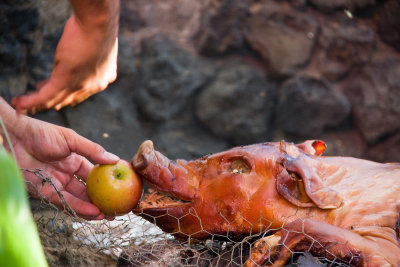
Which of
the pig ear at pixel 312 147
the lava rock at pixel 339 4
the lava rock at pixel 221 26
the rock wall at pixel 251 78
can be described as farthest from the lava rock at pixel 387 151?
the pig ear at pixel 312 147

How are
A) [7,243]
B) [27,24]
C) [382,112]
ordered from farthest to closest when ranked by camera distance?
[382,112]
[27,24]
[7,243]

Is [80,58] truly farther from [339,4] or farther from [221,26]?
[339,4]

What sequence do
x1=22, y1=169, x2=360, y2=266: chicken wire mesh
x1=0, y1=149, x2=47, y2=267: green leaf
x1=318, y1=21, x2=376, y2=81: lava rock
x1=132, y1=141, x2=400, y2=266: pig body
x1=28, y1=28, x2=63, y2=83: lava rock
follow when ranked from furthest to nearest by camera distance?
1. x1=318, y1=21, x2=376, y2=81: lava rock
2. x1=28, y1=28, x2=63, y2=83: lava rock
3. x1=132, y1=141, x2=400, y2=266: pig body
4. x1=22, y1=169, x2=360, y2=266: chicken wire mesh
5. x1=0, y1=149, x2=47, y2=267: green leaf

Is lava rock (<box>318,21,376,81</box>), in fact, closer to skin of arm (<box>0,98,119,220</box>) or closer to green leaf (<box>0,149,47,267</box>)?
skin of arm (<box>0,98,119,220</box>)

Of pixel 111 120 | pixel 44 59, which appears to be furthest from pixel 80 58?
pixel 111 120

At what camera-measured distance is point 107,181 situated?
2016 mm

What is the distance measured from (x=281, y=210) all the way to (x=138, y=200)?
0.60 metres

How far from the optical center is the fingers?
207 cm

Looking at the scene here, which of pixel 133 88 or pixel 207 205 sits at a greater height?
pixel 207 205

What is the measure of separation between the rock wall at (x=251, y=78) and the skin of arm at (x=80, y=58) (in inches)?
85.1

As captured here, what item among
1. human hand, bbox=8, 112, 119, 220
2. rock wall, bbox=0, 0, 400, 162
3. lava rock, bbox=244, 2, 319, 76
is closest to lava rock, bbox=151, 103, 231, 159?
rock wall, bbox=0, 0, 400, 162

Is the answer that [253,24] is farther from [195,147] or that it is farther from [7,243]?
[7,243]

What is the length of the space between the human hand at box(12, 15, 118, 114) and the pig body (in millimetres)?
367

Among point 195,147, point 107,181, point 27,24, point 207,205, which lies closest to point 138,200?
point 107,181
